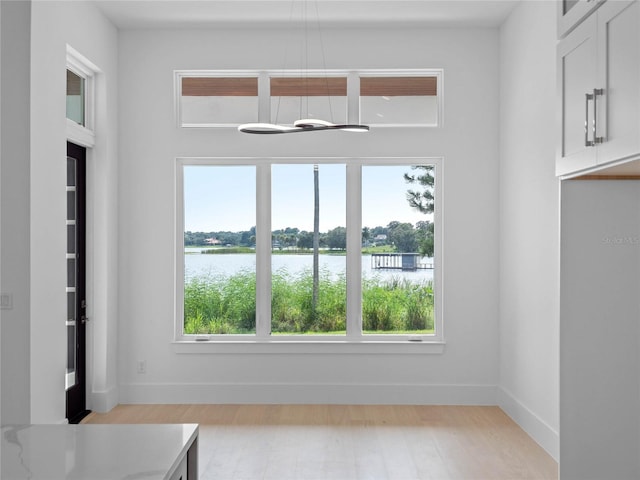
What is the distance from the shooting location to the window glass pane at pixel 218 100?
5254mm

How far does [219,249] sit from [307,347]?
1234 mm

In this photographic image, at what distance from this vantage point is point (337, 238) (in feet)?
17.4

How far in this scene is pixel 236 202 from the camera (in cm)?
530

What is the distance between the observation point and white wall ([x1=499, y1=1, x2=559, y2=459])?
3.95 m

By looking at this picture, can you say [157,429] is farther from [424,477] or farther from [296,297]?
[296,297]

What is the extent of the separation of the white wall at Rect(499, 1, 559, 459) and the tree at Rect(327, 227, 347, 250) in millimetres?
1428

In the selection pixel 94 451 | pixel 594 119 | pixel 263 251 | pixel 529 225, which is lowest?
pixel 94 451

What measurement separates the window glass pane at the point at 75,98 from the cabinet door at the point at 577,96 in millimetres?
3654

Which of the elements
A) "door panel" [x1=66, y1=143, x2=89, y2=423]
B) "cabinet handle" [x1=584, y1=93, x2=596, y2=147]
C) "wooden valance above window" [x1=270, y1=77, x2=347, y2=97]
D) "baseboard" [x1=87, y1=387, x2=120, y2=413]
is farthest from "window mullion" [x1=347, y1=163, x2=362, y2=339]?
"cabinet handle" [x1=584, y1=93, x2=596, y2=147]

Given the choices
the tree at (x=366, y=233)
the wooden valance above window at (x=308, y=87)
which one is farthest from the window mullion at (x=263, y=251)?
the tree at (x=366, y=233)

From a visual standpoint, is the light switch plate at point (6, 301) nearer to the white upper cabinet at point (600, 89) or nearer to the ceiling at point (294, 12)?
the ceiling at point (294, 12)

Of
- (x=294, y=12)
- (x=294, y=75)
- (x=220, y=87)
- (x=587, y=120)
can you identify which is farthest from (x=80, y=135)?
(x=587, y=120)

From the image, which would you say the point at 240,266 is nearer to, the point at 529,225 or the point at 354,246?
the point at 354,246

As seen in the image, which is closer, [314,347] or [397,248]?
[314,347]
